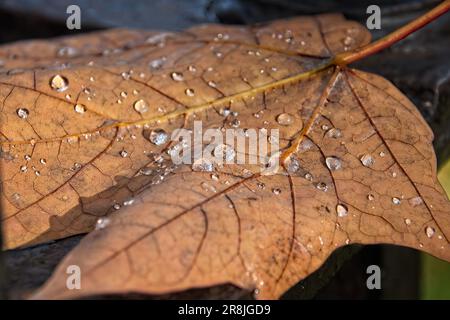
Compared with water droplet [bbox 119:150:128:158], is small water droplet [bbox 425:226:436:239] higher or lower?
lower

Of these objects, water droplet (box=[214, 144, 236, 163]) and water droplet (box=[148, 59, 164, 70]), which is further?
water droplet (box=[148, 59, 164, 70])

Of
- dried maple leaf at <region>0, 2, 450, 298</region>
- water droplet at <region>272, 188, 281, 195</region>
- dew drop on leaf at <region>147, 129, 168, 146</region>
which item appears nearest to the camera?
dried maple leaf at <region>0, 2, 450, 298</region>

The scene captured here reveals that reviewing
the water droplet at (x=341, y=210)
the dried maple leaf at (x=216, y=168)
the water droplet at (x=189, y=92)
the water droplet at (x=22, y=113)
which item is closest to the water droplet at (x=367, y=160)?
the dried maple leaf at (x=216, y=168)

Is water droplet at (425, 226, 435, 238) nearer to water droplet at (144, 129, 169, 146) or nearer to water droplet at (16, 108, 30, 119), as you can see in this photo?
water droplet at (144, 129, 169, 146)

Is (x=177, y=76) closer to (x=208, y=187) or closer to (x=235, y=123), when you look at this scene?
(x=235, y=123)

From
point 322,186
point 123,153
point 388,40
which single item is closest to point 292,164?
point 322,186

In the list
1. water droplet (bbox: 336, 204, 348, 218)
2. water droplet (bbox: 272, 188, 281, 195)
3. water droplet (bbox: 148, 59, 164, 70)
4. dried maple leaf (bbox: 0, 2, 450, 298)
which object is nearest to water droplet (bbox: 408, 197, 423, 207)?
dried maple leaf (bbox: 0, 2, 450, 298)
